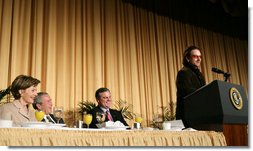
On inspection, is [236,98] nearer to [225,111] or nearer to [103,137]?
[225,111]

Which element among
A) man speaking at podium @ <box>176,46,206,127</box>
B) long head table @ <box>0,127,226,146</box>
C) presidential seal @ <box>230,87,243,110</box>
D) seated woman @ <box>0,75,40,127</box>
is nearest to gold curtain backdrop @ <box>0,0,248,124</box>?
seated woman @ <box>0,75,40,127</box>

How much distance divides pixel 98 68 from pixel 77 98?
0.58 m

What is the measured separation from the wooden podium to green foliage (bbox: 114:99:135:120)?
9.04 feet

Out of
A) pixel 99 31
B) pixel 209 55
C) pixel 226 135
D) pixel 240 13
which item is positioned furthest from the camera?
pixel 209 55

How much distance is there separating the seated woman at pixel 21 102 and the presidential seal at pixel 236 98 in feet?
4.98

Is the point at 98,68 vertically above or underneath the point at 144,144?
above

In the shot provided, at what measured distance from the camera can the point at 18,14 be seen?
4379mm

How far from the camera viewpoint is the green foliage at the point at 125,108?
15.9ft

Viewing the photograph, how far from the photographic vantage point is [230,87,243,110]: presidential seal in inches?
77.3

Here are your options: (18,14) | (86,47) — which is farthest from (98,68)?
(18,14)

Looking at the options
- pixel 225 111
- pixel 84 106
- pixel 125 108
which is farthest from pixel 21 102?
pixel 125 108

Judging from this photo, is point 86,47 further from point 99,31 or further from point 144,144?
point 144,144

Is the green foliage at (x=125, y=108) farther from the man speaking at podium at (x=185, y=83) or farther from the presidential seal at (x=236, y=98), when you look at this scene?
the presidential seal at (x=236, y=98)

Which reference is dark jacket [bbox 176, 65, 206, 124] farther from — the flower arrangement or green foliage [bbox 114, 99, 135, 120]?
green foliage [bbox 114, 99, 135, 120]
